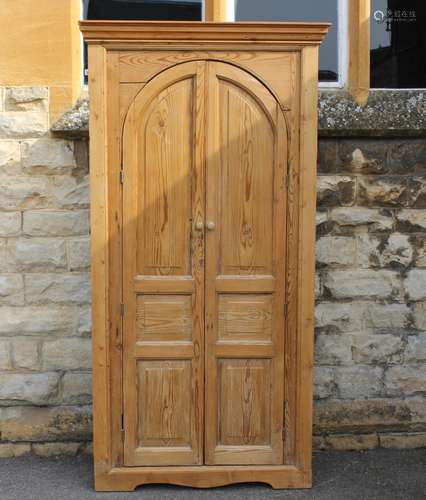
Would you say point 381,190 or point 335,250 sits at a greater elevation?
point 381,190

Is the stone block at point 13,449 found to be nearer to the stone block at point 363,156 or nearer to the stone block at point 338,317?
the stone block at point 338,317

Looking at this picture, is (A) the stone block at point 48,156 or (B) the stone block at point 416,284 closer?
(A) the stone block at point 48,156

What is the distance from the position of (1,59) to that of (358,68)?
2.35 metres

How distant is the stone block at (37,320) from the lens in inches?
196

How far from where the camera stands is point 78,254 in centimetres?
499

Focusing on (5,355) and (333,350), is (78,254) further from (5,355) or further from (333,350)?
(333,350)

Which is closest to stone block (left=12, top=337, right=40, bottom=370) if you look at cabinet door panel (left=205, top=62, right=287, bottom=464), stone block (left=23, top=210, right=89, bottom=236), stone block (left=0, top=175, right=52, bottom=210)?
stone block (left=23, top=210, right=89, bottom=236)

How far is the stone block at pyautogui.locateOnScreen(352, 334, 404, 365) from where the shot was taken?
5.13 meters

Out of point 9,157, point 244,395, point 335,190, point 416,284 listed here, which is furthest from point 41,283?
point 416,284

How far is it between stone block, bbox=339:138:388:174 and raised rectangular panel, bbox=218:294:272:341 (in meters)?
1.24

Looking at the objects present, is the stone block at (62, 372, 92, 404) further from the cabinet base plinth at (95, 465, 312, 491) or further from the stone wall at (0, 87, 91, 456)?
the cabinet base plinth at (95, 465, 312, 491)

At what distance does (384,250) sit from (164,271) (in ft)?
5.38

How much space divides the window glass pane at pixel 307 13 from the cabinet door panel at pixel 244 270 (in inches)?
44.8

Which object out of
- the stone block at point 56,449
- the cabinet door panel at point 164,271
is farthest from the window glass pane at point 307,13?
the stone block at point 56,449
